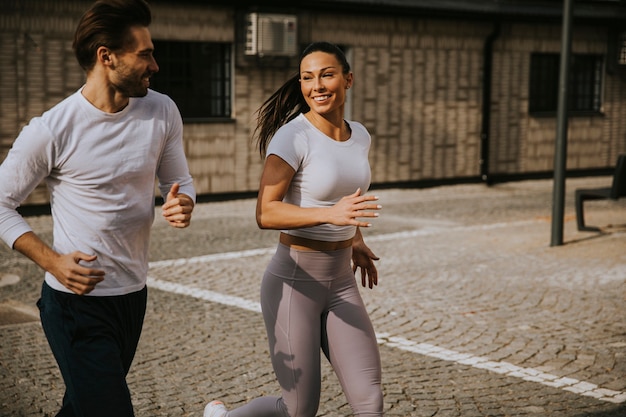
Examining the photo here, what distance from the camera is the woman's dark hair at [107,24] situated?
3184 millimetres

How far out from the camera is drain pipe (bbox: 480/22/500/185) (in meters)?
18.8

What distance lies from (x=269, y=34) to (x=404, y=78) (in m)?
3.34

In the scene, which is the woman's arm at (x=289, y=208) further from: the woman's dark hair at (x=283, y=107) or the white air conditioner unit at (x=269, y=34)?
the white air conditioner unit at (x=269, y=34)

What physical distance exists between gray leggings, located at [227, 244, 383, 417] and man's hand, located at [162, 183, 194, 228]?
0.64 meters

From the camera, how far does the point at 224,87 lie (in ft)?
51.3

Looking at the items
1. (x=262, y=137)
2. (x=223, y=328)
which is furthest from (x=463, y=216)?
(x=262, y=137)

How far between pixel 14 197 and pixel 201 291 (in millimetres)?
5274

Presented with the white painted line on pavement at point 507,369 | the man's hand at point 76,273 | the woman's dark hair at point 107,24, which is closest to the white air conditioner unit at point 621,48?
the white painted line on pavement at point 507,369

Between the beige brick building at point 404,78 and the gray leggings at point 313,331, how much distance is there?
10.4 meters

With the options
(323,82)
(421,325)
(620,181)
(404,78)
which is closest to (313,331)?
(323,82)

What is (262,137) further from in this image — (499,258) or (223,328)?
(499,258)

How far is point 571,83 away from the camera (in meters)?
20.6

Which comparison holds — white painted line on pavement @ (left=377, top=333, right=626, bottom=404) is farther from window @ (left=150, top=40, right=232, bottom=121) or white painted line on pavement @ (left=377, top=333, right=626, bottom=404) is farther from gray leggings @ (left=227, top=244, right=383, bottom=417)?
window @ (left=150, top=40, right=232, bottom=121)

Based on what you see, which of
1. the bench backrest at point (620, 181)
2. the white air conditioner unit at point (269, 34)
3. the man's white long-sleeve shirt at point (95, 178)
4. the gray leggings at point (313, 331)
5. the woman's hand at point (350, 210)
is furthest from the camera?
the white air conditioner unit at point (269, 34)
